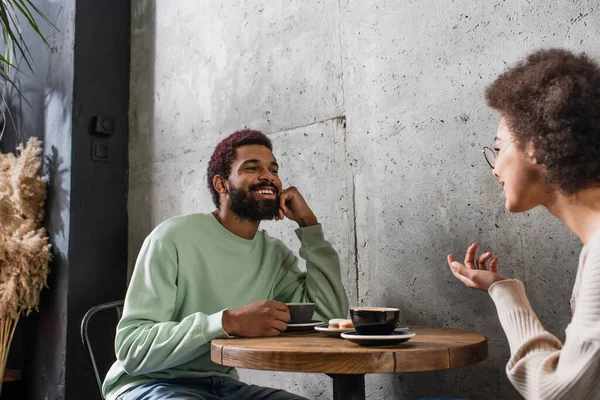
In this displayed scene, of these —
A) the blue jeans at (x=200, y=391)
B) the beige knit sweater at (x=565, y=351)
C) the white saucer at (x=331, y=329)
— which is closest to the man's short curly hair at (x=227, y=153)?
the blue jeans at (x=200, y=391)

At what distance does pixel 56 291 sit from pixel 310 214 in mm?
1856

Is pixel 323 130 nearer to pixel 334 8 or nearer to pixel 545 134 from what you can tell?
pixel 334 8

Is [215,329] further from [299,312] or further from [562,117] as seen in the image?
[562,117]

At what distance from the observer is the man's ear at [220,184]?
2.26 meters

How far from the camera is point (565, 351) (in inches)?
42.4

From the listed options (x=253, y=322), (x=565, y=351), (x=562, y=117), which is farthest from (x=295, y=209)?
(x=565, y=351)

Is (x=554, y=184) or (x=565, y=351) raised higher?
(x=554, y=184)

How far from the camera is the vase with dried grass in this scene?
10.2 feet

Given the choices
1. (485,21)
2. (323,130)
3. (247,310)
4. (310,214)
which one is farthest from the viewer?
(323,130)

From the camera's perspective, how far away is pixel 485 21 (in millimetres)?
2105

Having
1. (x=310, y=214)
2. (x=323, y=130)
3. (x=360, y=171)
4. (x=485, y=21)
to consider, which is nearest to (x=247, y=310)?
(x=310, y=214)

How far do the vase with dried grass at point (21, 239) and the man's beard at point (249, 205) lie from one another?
1.62 m

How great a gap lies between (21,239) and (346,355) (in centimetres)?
261

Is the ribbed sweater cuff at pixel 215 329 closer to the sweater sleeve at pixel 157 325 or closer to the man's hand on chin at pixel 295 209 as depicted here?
the sweater sleeve at pixel 157 325
